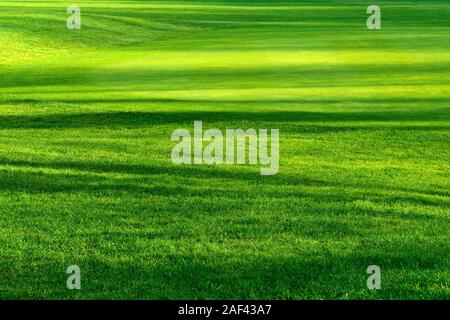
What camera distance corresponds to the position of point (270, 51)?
33438 millimetres

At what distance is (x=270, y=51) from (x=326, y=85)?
32.2ft

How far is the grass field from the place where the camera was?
895cm

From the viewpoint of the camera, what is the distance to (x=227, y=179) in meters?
13.4

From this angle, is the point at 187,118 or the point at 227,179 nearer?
the point at 227,179

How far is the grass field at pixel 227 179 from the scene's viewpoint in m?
8.95

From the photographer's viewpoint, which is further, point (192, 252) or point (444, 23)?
point (444, 23)

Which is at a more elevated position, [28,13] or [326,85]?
[28,13]

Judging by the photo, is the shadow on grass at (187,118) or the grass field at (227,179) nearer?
the grass field at (227,179)

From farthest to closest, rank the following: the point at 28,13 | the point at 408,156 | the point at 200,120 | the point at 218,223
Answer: the point at 28,13 < the point at 200,120 < the point at 408,156 < the point at 218,223

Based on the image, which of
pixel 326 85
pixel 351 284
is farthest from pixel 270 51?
pixel 351 284

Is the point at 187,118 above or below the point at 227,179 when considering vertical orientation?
above

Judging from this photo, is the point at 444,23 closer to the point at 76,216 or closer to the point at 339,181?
the point at 339,181

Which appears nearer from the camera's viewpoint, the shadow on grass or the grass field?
the grass field
